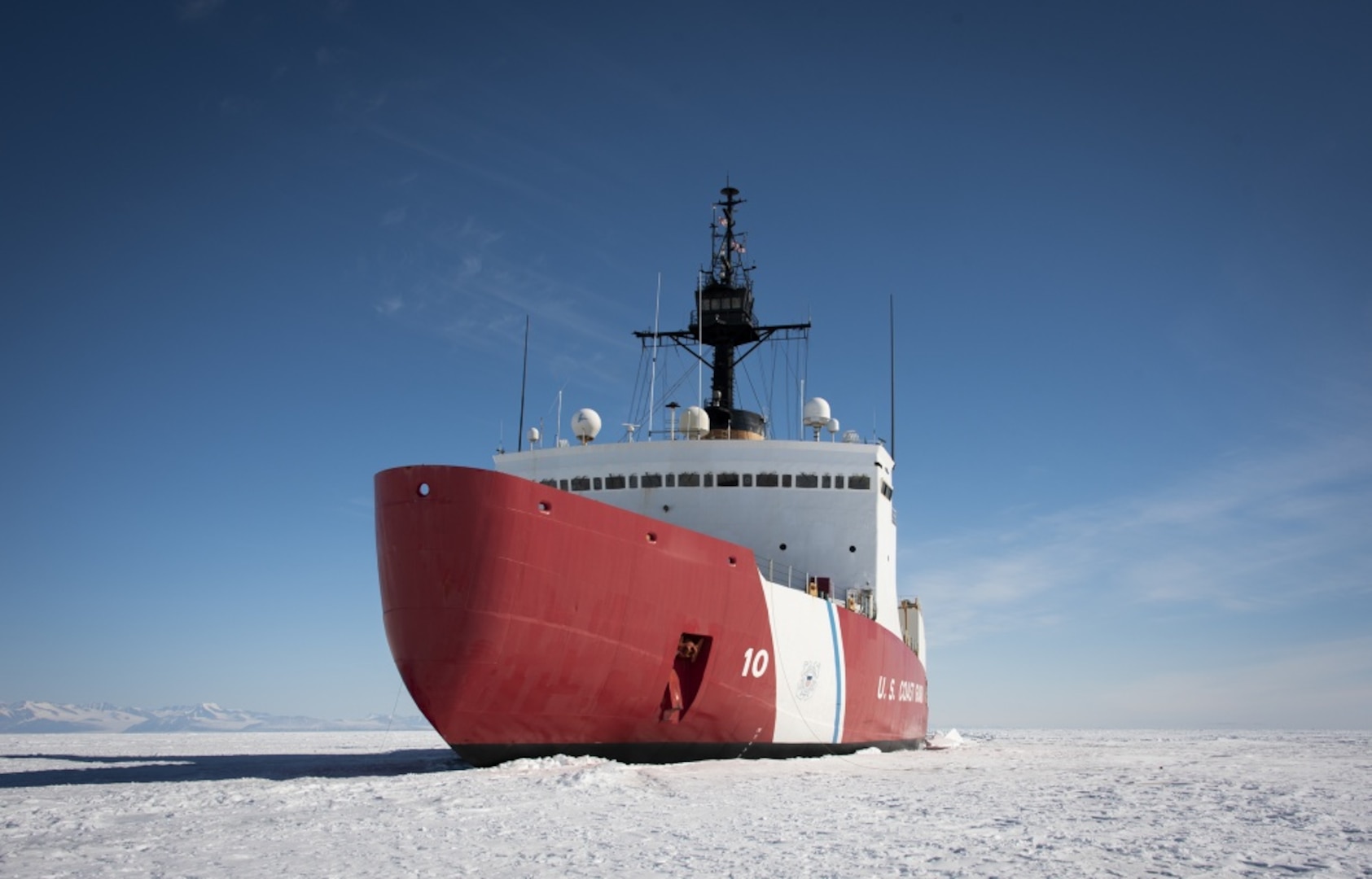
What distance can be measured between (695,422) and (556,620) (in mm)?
9322

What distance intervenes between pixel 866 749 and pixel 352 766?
398 inches

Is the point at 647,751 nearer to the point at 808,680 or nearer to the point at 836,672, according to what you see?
the point at 808,680

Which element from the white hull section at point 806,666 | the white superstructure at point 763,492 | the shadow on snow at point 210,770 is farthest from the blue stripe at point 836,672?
the shadow on snow at point 210,770

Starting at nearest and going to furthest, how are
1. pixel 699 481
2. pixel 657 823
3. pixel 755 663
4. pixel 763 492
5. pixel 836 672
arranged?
pixel 657 823 < pixel 755 663 < pixel 836 672 < pixel 699 481 < pixel 763 492

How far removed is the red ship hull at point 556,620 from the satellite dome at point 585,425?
21.5 feet

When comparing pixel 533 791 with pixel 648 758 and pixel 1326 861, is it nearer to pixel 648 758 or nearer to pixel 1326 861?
pixel 648 758

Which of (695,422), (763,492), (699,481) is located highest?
(695,422)

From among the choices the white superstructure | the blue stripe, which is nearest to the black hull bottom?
the blue stripe

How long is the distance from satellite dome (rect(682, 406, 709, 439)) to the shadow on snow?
8276mm

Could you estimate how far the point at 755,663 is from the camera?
1535cm

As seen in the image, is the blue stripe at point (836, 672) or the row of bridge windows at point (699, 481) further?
the row of bridge windows at point (699, 481)

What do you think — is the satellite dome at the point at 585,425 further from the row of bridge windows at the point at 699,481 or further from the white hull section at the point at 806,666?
the white hull section at the point at 806,666

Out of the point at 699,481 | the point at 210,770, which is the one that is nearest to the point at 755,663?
the point at 699,481

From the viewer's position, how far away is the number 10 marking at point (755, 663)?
1516 cm
